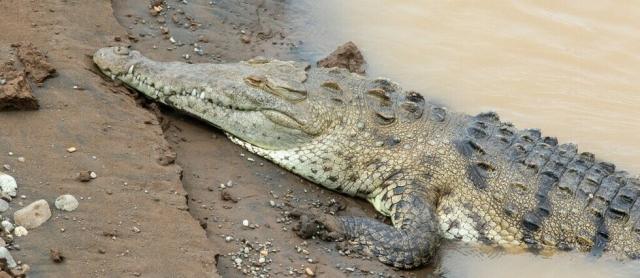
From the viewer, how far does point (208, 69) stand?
5977 mm

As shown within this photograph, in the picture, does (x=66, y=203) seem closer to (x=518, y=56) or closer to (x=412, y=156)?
(x=412, y=156)

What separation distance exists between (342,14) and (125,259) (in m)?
5.02

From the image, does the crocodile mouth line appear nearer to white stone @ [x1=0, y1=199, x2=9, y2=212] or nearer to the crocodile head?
the crocodile head

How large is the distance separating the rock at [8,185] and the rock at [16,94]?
0.70 m

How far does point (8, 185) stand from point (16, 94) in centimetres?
82

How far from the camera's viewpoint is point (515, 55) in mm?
8117

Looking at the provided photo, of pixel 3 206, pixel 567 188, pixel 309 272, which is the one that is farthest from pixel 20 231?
pixel 567 188

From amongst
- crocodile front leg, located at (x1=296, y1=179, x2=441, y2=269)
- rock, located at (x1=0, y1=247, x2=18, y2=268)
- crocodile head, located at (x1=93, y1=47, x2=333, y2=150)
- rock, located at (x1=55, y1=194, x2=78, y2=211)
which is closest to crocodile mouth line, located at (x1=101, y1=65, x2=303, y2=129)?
crocodile head, located at (x1=93, y1=47, x2=333, y2=150)

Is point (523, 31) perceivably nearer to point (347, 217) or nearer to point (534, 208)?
point (534, 208)

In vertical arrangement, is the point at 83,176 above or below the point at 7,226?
above

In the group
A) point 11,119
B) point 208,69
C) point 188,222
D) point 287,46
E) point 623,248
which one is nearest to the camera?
point 188,222

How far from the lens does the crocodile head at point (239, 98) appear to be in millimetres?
5715

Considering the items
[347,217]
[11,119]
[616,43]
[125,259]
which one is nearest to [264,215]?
[347,217]

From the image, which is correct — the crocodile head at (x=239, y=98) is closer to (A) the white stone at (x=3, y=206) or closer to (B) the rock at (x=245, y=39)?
(B) the rock at (x=245, y=39)
